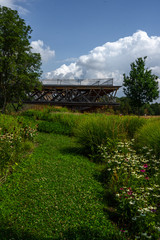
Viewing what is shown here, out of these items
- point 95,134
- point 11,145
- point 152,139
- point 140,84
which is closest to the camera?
point 11,145

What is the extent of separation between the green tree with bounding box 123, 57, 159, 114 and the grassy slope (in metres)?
17.9

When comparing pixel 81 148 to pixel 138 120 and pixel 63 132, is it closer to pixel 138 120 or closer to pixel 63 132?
pixel 138 120

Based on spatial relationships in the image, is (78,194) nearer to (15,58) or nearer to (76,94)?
(15,58)

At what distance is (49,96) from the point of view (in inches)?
1257

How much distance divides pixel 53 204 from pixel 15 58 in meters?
15.4

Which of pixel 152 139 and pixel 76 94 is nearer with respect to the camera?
pixel 152 139

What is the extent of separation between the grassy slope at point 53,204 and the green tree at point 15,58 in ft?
41.3

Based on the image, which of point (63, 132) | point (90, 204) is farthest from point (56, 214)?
point (63, 132)

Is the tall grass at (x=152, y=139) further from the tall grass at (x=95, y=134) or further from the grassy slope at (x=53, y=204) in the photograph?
the grassy slope at (x=53, y=204)

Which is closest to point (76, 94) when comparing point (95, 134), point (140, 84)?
point (140, 84)

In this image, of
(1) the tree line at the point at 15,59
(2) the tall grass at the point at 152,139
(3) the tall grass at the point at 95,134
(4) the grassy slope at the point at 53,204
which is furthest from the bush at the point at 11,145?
(1) the tree line at the point at 15,59

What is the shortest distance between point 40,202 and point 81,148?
3080 millimetres

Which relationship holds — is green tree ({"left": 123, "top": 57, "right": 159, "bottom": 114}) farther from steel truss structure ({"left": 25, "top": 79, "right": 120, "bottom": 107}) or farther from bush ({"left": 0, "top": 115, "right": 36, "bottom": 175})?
bush ({"left": 0, "top": 115, "right": 36, "bottom": 175})

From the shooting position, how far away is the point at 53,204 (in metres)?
3.17
